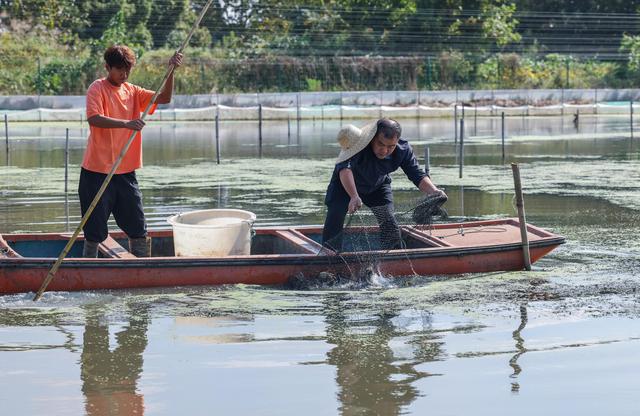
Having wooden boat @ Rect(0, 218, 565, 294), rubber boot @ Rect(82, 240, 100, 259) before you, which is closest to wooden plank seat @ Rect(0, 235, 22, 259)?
wooden boat @ Rect(0, 218, 565, 294)

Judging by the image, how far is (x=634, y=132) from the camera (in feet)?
101

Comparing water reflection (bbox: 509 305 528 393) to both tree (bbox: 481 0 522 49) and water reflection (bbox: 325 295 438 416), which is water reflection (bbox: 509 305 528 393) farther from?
tree (bbox: 481 0 522 49)

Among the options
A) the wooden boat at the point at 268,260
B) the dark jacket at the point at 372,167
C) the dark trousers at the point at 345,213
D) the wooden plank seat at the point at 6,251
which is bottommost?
the wooden boat at the point at 268,260

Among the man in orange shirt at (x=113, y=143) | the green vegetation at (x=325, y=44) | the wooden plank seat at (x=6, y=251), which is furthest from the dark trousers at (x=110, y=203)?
the green vegetation at (x=325, y=44)

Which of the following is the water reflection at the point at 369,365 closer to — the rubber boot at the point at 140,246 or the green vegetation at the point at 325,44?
the rubber boot at the point at 140,246

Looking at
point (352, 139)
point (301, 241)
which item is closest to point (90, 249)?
point (301, 241)

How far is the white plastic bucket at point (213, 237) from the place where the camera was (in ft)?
29.8

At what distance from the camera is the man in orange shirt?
820cm

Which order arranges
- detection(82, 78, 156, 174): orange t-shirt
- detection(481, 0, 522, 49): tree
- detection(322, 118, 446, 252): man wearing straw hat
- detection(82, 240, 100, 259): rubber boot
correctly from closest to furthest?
1. detection(82, 78, 156, 174): orange t-shirt
2. detection(322, 118, 446, 252): man wearing straw hat
3. detection(82, 240, 100, 259): rubber boot
4. detection(481, 0, 522, 49): tree

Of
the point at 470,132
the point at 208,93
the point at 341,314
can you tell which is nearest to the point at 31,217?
the point at 341,314

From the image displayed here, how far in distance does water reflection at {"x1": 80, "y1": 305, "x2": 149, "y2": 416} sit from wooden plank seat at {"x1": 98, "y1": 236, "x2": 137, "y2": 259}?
72 centimetres

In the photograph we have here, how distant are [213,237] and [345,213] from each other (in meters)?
1.02

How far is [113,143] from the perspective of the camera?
8430mm

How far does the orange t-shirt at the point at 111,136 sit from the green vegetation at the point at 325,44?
29850 millimetres
